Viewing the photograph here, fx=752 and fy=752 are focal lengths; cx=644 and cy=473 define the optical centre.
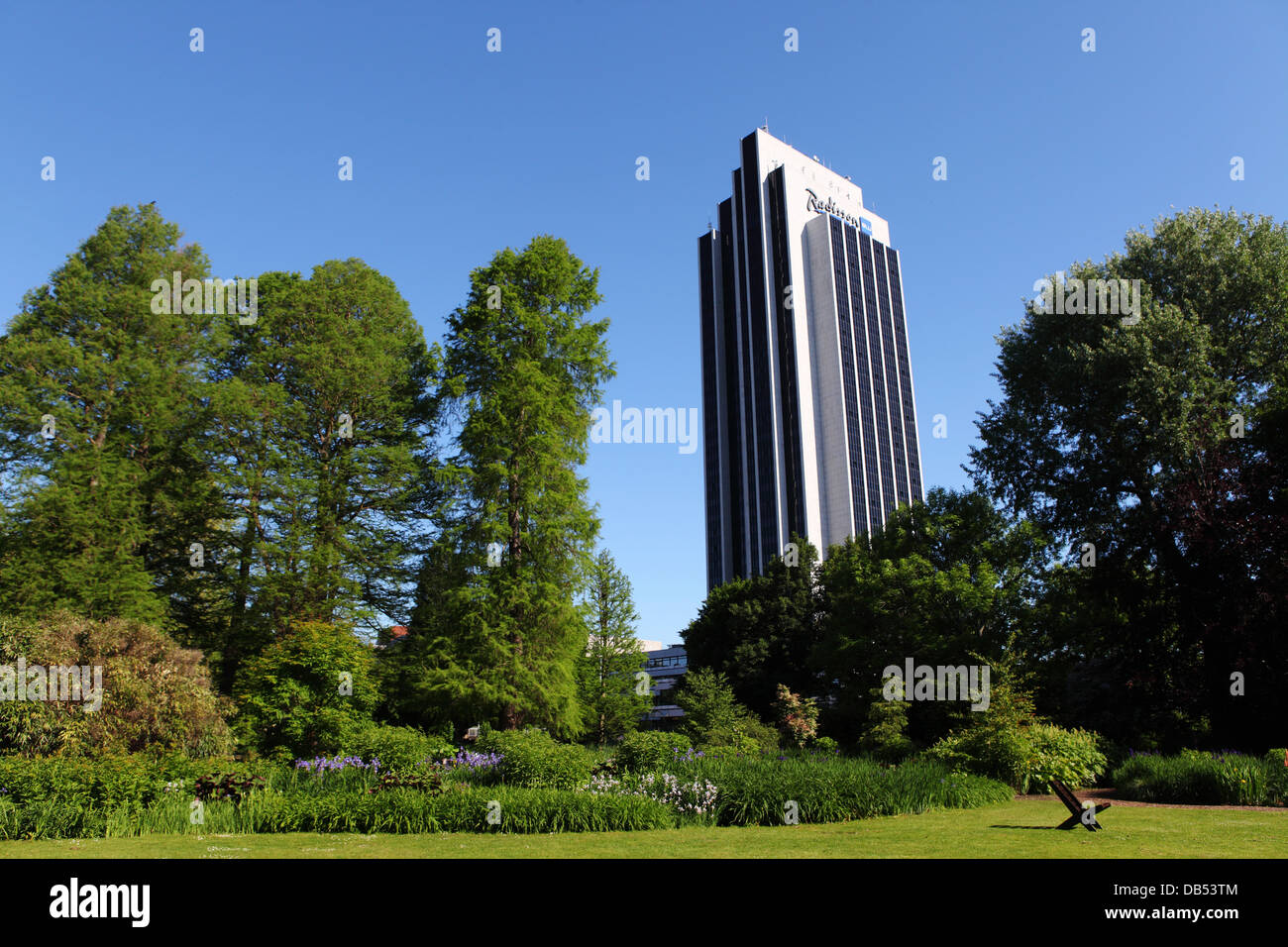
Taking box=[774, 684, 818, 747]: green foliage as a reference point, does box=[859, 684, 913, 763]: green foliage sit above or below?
above

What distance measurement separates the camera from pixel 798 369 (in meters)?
124

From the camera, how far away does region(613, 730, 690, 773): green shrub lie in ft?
51.7

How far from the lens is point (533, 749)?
15188 millimetres

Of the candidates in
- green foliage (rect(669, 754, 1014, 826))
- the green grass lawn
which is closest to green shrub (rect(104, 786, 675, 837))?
the green grass lawn

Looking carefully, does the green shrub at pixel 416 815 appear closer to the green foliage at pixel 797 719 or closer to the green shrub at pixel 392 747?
the green shrub at pixel 392 747

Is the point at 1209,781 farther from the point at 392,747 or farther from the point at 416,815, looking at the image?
the point at 392,747

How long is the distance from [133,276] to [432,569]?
1509cm

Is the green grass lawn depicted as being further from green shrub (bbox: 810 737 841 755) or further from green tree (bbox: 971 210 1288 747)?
green shrub (bbox: 810 737 841 755)

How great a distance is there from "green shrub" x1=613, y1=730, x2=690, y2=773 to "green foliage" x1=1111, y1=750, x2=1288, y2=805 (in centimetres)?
1013

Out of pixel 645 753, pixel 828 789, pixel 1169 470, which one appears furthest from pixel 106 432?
pixel 1169 470

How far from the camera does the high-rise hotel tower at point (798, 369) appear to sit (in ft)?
394

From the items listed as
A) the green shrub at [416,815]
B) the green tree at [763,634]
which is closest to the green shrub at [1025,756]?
the green shrub at [416,815]

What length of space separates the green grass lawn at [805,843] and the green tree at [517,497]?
39.4 ft
